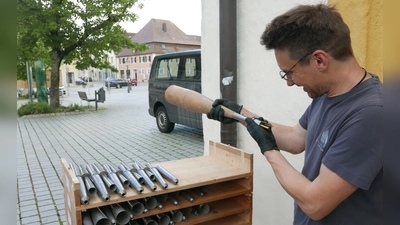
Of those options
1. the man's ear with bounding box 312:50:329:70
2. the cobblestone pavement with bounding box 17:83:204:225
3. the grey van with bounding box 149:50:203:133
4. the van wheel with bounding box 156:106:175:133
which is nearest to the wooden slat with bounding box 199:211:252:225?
the man's ear with bounding box 312:50:329:70

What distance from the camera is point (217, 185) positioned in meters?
2.49

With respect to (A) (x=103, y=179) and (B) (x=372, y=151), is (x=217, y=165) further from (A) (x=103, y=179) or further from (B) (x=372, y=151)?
(B) (x=372, y=151)

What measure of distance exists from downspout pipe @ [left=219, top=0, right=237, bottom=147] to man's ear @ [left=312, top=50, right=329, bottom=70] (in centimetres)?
183

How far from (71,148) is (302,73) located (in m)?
7.73

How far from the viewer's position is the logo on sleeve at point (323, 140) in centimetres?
146

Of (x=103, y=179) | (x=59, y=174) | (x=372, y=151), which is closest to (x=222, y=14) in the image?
(x=103, y=179)

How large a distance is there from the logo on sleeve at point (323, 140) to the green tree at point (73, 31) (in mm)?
14631

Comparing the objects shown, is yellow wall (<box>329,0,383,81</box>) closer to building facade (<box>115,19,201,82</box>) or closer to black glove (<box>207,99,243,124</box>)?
black glove (<box>207,99,243,124</box>)

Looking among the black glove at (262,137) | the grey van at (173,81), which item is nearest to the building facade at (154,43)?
the grey van at (173,81)

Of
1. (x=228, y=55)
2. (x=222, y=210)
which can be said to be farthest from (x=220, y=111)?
(x=228, y=55)

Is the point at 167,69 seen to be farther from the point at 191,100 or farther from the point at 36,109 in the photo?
the point at 36,109

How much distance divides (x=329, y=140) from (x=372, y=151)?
0.21m

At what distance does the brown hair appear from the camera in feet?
4.63

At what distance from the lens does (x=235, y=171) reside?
245 centimetres
